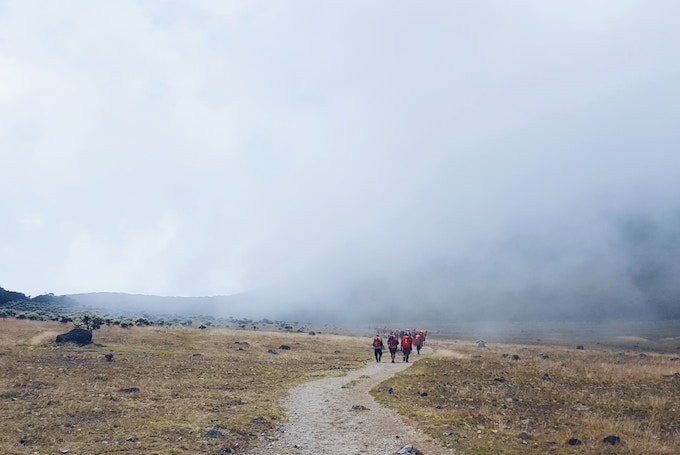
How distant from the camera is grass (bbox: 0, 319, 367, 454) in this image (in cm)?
1752

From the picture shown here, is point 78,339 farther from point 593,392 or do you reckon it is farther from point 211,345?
point 593,392

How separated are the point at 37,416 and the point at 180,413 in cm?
585

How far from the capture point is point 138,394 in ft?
85.2

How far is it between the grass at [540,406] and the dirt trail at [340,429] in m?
1.00

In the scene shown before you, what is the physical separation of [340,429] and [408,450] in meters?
4.61

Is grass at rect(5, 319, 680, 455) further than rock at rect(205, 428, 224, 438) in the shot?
No

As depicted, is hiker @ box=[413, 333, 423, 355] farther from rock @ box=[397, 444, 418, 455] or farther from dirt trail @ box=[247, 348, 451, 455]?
rock @ box=[397, 444, 418, 455]

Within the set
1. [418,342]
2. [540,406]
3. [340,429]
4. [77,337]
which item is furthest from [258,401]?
[418,342]

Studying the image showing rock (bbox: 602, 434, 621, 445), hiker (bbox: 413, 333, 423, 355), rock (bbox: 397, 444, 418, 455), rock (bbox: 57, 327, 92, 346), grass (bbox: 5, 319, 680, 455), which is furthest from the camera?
hiker (bbox: 413, 333, 423, 355)

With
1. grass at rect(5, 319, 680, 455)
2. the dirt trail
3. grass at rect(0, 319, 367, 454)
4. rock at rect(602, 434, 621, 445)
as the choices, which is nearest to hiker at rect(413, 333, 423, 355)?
grass at rect(0, 319, 367, 454)

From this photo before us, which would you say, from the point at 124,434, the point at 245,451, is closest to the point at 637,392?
the point at 245,451

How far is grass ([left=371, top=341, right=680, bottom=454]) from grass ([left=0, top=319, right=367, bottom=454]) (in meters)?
7.38

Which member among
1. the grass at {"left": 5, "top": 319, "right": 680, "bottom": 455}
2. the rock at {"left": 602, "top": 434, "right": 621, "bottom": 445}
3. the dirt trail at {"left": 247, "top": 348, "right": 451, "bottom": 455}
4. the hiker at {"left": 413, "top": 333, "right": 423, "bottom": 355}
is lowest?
the dirt trail at {"left": 247, "top": 348, "right": 451, "bottom": 455}

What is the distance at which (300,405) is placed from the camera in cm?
2534
